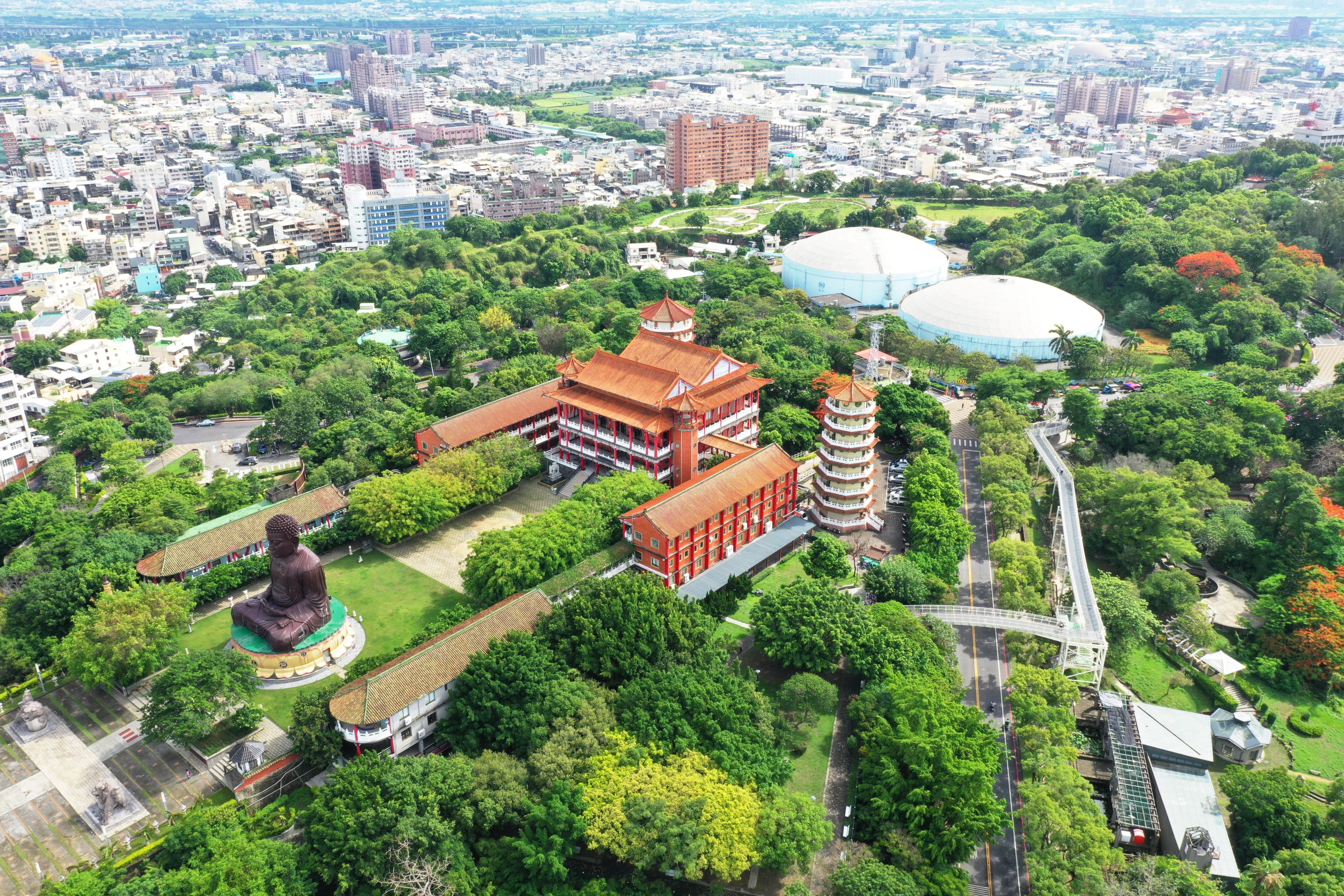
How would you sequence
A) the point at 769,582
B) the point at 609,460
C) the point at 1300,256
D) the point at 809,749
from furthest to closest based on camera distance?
1. the point at 1300,256
2. the point at 609,460
3. the point at 769,582
4. the point at 809,749

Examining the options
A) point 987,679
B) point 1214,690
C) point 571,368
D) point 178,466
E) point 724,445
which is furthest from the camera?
point 178,466

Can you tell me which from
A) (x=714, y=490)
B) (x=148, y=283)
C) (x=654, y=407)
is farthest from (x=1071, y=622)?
(x=148, y=283)

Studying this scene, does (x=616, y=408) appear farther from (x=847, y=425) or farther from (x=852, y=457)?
(x=852, y=457)

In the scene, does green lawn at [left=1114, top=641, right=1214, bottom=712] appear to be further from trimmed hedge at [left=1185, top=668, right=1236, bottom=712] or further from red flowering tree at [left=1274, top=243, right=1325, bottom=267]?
red flowering tree at [left=1274, top=243, right=1325, bottom=267]

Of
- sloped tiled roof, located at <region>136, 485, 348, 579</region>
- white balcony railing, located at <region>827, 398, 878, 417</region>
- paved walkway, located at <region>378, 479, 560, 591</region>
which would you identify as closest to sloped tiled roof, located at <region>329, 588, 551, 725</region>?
paved walkway, located at <region>378, 479, 560, 591</region>

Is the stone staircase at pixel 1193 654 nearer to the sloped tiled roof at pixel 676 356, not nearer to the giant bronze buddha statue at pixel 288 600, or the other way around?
the sloped tiled roof at pixel 676 356

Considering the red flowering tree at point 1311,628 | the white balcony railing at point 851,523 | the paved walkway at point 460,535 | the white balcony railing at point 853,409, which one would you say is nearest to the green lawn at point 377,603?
the paved walkway at point 460,535
